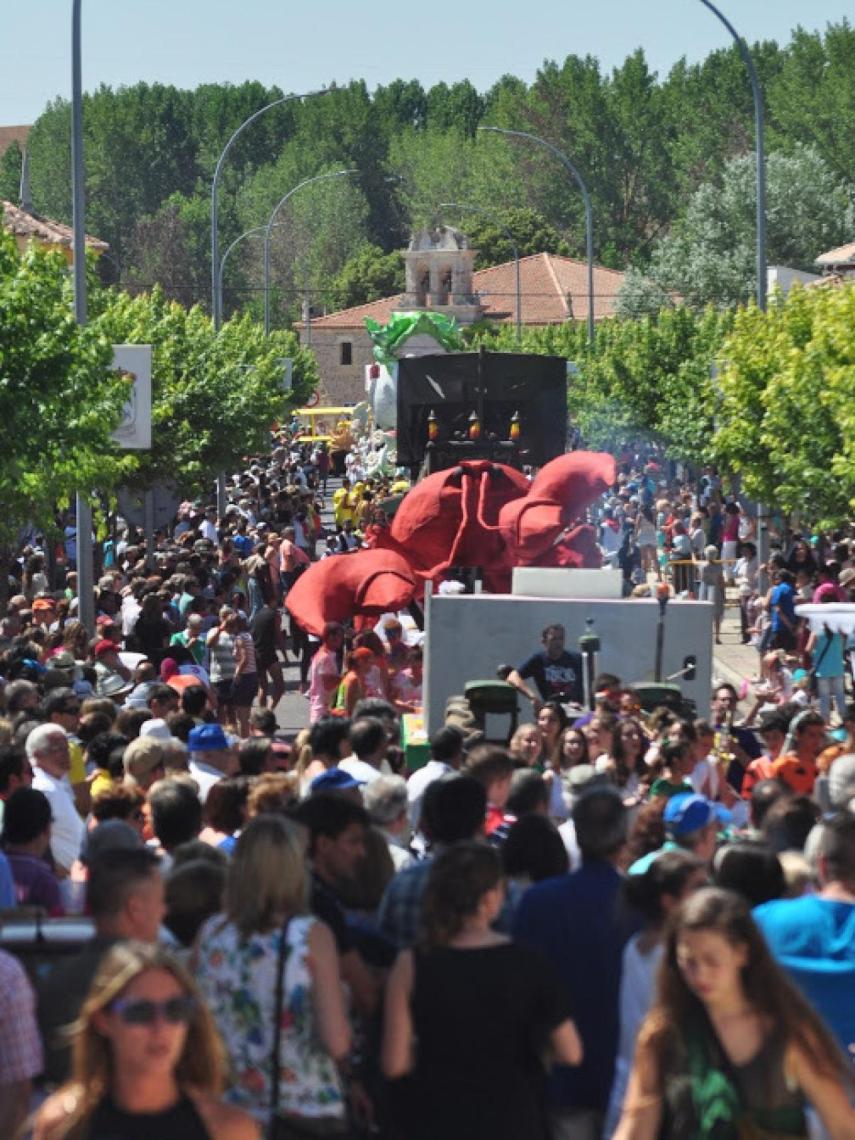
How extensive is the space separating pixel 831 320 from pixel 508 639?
13.6 metres

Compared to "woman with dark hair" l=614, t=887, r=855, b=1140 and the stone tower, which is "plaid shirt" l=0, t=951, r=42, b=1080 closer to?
"woman with dark hair" l=614, t=887, r=855, b=1140

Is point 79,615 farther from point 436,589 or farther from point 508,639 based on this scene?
point 508,639

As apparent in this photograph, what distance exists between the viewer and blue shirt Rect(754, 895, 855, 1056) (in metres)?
6.46

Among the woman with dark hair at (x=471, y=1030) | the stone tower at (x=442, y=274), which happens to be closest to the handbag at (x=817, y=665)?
the woman with dark hair at (x=471, y=1030)

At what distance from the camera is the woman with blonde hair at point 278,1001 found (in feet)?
20.4

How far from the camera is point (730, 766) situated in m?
13.5

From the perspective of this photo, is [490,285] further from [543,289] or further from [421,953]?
[421,953]

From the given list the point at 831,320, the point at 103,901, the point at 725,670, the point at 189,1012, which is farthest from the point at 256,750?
the point at 831,320

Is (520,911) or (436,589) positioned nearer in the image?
(520,911)

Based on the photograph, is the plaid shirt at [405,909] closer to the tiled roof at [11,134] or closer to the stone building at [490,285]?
the stone building at [490,285]

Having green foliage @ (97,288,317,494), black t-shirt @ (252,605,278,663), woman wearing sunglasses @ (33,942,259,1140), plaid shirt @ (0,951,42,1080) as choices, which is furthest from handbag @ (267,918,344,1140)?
green foliage @ (97,288,317,494)

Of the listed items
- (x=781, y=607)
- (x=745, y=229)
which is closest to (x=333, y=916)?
(x=781, y=607)

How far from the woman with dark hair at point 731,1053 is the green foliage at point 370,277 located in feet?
445

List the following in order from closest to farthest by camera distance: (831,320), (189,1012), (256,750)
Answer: (189,1012) < (256,750) < (831,320)
